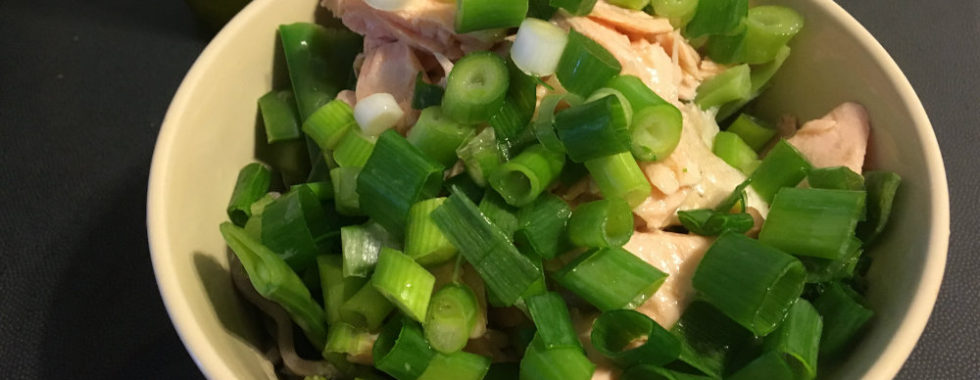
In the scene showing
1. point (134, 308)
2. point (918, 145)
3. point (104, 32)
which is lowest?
point (134, 308)

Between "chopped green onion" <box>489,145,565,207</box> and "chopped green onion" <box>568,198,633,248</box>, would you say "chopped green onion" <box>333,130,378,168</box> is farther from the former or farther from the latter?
"chopped green onion" <box>568,198,633,248</box>

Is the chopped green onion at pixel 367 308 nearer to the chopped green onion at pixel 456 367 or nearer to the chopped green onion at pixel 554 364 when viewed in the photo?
the chopped green onion at pixel 456 367

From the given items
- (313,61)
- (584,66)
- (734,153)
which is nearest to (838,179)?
(734,153)

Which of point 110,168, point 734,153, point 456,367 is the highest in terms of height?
point 734,153

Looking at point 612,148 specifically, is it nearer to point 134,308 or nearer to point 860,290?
point 860,290

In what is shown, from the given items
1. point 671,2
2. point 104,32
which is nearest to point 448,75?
point 671,2

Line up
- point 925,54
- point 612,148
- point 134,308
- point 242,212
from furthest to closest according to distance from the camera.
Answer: point 925,54 < point 134,308 < point 242,212 < point 612,148

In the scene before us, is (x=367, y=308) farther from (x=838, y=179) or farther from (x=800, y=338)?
(x=838, y=179)
